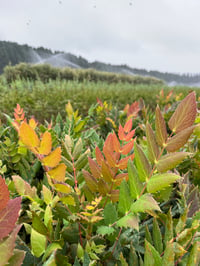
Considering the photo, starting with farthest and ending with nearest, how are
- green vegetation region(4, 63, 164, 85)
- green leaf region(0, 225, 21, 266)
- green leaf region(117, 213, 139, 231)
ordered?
1. green vegetation region(4, 63, 164, 85)
2. green leaf region(117, 213, 139, 231)
3. green leaf region(0, 225, 21, 266)

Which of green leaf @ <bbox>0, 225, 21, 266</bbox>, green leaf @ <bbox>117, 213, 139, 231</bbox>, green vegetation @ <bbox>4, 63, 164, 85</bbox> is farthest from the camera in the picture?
green vegetation @ <bbox>4, 63, 164, 85</bbox>

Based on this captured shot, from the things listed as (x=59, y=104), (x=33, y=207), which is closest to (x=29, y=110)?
(x=59, y=104)

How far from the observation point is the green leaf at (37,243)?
Answer: 439 mm

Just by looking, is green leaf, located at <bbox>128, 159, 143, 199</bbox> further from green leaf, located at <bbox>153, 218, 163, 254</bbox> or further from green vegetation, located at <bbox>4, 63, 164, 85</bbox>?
green vegetation, located at <bbox>4, 63, 164, 85</bbox>

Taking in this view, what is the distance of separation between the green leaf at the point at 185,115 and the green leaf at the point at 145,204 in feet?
0.46

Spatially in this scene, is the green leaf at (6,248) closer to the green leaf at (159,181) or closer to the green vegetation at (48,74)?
the green leaf at (159,181)

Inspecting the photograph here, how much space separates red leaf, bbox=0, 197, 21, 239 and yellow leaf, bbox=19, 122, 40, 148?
0.15 m

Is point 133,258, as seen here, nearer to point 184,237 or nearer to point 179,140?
point 184,237

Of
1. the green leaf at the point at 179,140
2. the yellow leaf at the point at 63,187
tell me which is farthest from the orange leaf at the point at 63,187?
the green leaf at the point at 179,140

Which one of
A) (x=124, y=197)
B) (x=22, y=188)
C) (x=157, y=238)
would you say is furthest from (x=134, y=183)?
(x=22, y=188)

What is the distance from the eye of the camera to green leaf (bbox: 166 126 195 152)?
1.36ft

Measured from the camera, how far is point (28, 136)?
1.44ft

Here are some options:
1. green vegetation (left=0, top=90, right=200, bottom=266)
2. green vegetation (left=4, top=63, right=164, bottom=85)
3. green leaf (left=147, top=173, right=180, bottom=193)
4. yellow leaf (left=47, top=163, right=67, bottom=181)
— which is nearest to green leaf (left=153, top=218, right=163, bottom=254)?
green vegetation (left=0, top=90, right=200, bottom=266)

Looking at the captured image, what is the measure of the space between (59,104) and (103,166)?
166 inches
